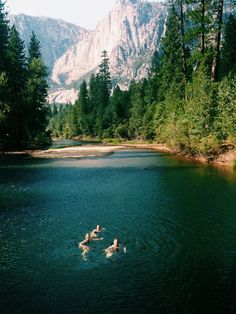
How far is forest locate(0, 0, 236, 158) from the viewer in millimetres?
51438

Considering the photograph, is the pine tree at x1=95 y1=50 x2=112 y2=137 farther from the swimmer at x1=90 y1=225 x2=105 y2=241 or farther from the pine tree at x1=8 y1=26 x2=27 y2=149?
the swimmer at x1=90 y1=225 x2=105 y2=241

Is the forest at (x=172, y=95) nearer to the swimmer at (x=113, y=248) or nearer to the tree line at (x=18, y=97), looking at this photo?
the tree line at (x=18, y=97)

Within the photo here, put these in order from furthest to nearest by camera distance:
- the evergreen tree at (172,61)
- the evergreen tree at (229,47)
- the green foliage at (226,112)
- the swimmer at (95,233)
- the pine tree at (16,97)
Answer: the evergreen tree at (229,47)
the evergreen tree at (172,61)
the pine tree at (16,97)
the green foliage at (226,112)
the swimmer at (95,233)

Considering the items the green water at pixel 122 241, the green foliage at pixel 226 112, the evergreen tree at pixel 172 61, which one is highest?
the evergreen tree at pixel 172 61

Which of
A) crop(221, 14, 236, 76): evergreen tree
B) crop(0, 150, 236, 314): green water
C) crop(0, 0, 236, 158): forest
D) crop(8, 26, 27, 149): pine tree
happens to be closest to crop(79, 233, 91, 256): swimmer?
crop(0, 150, 236, 314): green water

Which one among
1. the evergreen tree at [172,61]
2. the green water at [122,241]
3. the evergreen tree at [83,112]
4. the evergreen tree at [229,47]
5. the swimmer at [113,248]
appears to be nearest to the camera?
the green water at [122,241]

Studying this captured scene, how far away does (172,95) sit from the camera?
272 feet

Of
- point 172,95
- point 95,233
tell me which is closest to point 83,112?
point 172,95

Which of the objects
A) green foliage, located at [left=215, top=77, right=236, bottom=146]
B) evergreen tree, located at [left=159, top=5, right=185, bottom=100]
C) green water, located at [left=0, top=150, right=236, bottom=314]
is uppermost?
evergreen tree, located at [left=159, top=5, right=185, bottom=100]

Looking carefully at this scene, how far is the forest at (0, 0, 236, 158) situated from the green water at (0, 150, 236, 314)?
1276cm

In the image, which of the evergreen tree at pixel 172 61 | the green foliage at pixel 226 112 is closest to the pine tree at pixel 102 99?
the evergreen tree at pixel 172 61

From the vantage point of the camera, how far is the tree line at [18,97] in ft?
239

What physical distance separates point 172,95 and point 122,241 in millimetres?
64376

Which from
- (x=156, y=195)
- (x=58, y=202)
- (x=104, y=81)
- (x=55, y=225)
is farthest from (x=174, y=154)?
(x=104, y=81)
